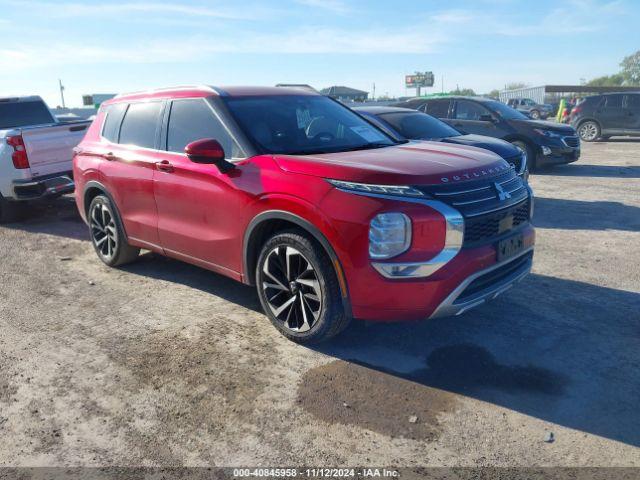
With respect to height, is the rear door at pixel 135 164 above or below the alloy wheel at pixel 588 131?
above

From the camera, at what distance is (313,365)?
3.73 metres

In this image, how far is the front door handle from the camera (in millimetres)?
4715

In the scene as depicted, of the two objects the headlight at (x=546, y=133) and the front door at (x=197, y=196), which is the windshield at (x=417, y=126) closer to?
the headlight at (x=546, y=133)

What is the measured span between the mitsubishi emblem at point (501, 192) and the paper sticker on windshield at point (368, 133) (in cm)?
129

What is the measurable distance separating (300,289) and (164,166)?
1804mm

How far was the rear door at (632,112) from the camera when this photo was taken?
18.0 m

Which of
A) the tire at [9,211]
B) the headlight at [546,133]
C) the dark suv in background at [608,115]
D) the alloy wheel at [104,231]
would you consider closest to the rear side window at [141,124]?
the alloy wheel at [104,231]

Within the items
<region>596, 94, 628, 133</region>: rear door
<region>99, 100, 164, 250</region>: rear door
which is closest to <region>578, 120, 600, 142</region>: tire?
<region>596, 94, 628, 133</region>: rear door

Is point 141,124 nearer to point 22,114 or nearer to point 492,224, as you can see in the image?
point 492,224

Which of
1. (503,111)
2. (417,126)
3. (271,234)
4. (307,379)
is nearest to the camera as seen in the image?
(307,379)

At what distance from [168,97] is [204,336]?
225 centimetres

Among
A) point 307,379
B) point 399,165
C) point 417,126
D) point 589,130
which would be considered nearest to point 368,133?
point 399,165

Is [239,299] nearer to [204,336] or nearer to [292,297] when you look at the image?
[204,336]

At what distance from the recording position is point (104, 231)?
5.97 m
